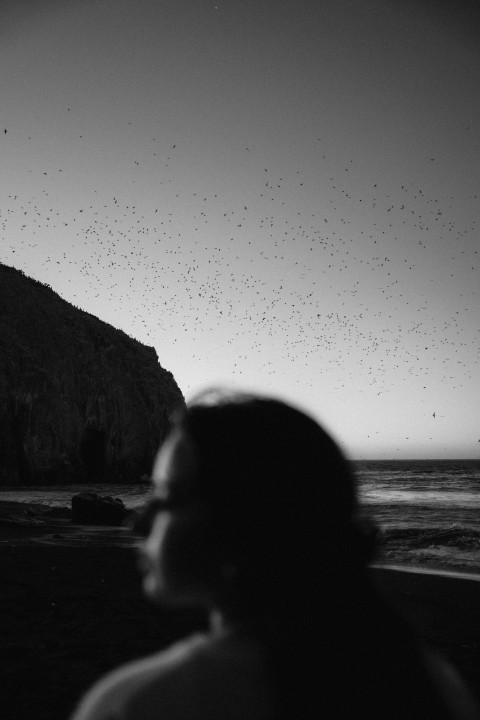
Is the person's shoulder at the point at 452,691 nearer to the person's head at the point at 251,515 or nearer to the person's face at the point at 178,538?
the person's head at the point at 251,515

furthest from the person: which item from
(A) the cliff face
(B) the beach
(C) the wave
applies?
(A) the cliff face

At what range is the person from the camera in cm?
78

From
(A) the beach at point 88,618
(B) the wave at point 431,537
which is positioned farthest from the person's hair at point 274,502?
(B) the wave at point 431,537

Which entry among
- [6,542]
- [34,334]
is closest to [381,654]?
[6,542]

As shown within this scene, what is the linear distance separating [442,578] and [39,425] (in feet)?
95.0

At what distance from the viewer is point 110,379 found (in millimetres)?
40250

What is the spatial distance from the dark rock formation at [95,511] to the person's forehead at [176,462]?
13.7m

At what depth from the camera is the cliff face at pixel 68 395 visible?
31.8 meters

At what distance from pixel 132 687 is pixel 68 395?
36.8 m

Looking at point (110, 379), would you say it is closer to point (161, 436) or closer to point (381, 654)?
point (161, 436)

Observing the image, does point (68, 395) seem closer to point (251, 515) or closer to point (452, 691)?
point (251, 515)

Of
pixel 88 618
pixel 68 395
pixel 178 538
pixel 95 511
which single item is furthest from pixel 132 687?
pixel 68 395

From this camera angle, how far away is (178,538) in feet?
3.06

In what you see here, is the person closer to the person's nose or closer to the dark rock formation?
the person's nose
